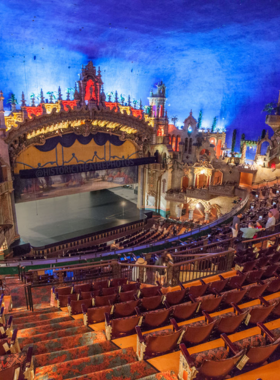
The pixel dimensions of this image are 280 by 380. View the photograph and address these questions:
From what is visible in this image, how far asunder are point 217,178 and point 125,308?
25.6 metres

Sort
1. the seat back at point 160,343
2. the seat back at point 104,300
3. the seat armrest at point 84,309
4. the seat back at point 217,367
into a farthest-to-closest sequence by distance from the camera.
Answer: the seat back at point 104,300 < the seat armrest at point 84,309 < the seat back at point 160,343 < the seat back at point 217,367

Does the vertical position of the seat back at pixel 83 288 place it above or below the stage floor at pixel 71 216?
above

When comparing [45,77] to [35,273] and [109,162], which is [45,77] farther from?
[35,273]

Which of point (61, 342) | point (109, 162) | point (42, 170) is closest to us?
point (61, 342)

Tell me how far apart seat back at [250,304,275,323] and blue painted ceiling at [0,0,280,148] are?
73.3ft

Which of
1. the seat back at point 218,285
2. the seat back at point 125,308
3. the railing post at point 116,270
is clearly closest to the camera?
the seat back at point 125,308

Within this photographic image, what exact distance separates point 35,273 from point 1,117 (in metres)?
13.5

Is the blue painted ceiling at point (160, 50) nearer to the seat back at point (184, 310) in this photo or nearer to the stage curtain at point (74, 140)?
the stage curtain at point (74, 140)

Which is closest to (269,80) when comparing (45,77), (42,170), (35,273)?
(45,77)

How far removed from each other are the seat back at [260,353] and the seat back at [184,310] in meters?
1.46

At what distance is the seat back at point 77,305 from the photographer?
6.31 meters

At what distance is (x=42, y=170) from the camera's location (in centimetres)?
2100

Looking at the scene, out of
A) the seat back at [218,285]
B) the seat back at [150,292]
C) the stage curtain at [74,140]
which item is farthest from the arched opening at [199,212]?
Answer: the seat back at [150,292]

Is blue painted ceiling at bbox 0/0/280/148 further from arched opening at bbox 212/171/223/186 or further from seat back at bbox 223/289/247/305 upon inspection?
seat back at bbox 223/289/247/305
